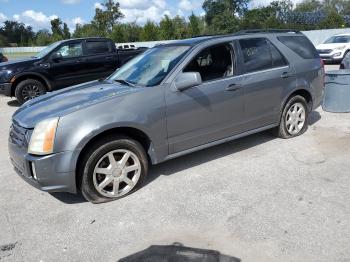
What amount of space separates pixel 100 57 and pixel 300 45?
6.89 meters

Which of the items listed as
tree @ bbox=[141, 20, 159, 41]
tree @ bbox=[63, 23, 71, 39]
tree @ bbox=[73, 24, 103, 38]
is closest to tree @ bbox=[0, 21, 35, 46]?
tree @ bbox=[63, 23, 71, 39]

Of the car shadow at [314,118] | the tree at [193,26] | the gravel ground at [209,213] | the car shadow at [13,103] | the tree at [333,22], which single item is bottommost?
the gravel ground at [209,213]

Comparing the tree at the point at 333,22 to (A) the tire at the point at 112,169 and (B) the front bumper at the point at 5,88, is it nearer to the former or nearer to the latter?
(B) the front bumper at the point at 5,88

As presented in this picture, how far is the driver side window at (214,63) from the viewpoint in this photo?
4.91m

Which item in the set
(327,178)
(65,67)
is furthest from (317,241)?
(65,67)

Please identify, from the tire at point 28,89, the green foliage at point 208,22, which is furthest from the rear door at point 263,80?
the green foliage at point 208,22

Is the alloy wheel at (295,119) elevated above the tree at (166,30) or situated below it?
below

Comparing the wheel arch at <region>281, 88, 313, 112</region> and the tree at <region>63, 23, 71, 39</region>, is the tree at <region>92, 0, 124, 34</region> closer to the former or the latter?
the tree at <region>63, 23, 71, 39</region>

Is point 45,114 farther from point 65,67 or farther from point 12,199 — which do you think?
point 65,67

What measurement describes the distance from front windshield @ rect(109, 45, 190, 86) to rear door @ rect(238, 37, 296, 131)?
38.6 inches

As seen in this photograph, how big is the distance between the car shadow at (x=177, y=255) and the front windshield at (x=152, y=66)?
6.60 feet

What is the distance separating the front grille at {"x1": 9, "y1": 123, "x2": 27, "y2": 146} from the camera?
404 centimetres

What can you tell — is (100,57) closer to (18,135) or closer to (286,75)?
(286,75)

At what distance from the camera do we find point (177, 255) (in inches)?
125
